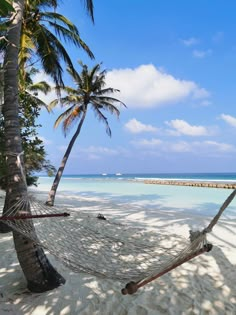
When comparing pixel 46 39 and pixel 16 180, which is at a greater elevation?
pixel 46 39

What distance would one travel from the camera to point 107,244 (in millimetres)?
3498

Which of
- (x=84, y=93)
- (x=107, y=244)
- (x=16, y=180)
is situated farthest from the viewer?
(x=84, y=93)

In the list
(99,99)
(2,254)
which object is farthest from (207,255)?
(99,99)

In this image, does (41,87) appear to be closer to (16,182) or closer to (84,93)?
(84,93)

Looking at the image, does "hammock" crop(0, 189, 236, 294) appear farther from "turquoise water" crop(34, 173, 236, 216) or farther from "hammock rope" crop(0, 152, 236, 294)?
"turquoise water" crop(34, 173, 236, 216)

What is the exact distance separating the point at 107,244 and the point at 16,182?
155 centimetres

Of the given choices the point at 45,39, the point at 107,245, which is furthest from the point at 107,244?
the point at 45,39

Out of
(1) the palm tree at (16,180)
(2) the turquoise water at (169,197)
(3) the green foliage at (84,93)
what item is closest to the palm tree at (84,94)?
(3) the green foliage at (84,93)

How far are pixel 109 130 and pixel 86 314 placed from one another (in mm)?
7633

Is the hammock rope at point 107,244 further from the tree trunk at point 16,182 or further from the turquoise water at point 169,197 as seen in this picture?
the turquoise water at point 169,197

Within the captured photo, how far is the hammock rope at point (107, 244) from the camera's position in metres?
1.46

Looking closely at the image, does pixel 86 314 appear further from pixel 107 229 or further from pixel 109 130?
pixel 109 130

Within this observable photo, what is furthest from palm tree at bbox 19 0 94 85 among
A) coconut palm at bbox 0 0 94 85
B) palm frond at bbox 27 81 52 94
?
palm frond at bbox 27 81 52 94

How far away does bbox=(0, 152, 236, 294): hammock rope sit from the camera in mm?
1463
